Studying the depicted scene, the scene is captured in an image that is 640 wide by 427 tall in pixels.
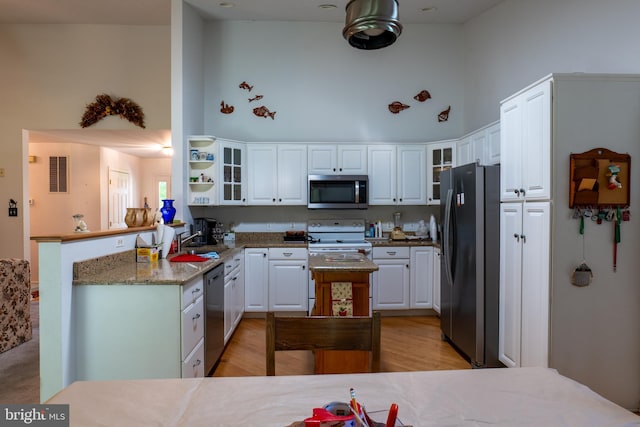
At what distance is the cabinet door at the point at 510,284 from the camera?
106 inches

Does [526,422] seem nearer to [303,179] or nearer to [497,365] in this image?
[497,365]

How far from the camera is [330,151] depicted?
4723 millimetres

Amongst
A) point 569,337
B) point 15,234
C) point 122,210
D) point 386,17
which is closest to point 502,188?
point 569,337

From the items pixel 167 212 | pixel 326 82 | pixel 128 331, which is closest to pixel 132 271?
pixel 128 331

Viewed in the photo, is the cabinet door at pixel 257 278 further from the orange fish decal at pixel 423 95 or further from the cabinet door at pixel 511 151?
the orange fish decal at pixel 423 95

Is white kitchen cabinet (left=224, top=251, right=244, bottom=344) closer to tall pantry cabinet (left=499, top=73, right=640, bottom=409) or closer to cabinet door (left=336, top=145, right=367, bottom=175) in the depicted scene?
cabinet door (left=336, top=145, right=367, bottom=175)

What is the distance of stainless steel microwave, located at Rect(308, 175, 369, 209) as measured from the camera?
15.2 ft

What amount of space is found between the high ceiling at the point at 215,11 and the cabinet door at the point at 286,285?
10.2 ft

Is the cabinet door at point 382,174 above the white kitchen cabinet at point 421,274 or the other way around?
above

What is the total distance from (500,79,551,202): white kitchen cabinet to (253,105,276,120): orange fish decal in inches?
116

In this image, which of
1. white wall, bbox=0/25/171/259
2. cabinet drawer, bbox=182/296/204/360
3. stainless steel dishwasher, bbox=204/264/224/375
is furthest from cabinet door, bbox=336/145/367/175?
white wall, bbox=0/25/171/259

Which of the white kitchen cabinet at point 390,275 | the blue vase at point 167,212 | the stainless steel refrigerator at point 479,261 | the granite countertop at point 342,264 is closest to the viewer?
the granite countertop at point 342,264

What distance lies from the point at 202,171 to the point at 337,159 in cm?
166

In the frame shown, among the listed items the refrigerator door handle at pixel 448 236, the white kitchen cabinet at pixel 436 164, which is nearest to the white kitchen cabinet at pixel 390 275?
the white kitchen cabinet at pixel 436 164
